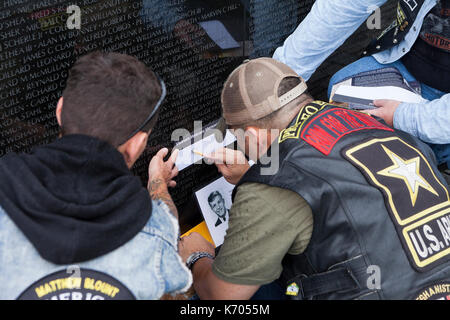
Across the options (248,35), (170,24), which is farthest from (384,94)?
(170,24)

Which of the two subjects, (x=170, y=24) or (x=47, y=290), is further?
(x=170, y=24)

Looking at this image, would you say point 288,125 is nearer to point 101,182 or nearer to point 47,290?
point 101,182

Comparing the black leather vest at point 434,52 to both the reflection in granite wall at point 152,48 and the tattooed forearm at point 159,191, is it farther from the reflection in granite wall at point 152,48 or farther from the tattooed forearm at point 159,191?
the tattooed forearm at point 159,191

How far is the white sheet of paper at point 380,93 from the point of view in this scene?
2.23 meters

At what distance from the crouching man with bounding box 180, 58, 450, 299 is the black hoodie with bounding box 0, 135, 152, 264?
1.51 ft

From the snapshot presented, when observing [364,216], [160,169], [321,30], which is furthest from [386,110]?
[160,169]

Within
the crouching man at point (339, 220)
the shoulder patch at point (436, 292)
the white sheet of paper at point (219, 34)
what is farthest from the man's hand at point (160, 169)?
the shoulder patch at point (436, 292)

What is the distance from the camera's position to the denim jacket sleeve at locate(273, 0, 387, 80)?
7.20 feet

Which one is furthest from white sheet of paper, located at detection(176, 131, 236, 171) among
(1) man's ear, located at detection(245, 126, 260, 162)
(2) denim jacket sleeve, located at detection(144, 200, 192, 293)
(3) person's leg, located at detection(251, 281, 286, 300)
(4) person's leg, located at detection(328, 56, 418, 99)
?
(2) denim jacket sleeve, located at detection(144, 200, 192, 293)

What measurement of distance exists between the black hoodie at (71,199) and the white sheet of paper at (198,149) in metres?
1.22

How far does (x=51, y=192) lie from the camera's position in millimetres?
1077

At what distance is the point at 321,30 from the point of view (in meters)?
2.26

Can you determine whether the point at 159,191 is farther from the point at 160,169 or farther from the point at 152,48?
the point at 152,48

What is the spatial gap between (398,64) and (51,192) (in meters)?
2.03
